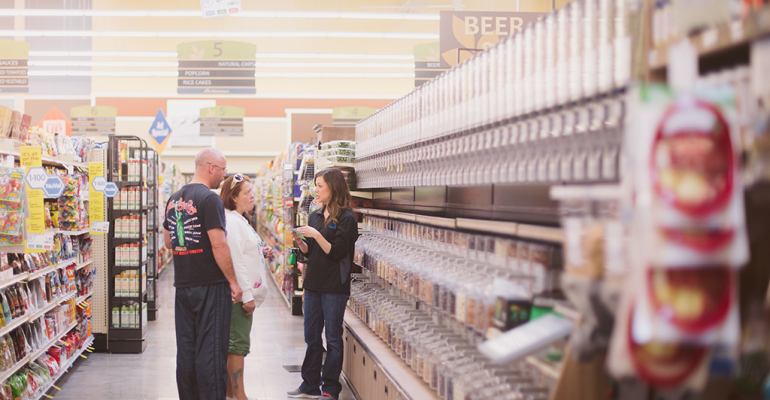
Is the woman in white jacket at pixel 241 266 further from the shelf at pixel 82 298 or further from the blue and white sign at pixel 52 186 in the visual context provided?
the shelf at pixel 82 298

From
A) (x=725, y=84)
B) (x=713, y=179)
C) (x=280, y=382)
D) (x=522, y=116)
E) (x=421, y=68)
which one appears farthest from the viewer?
(x=421, y=68)

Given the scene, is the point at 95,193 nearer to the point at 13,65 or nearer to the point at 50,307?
the point at 50,307

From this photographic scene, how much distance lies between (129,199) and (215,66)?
5.52 meters

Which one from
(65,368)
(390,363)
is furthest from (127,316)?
(390,363)

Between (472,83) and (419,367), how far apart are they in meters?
1.53

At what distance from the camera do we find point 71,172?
17.1ft

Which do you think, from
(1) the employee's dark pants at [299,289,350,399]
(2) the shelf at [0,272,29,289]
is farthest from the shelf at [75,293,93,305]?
(1) the employee's dark pants at [299,289,350,399]

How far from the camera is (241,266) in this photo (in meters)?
4.00

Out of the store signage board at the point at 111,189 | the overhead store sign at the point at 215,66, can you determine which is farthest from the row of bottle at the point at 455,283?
the overhead store sign at the point at 215,66

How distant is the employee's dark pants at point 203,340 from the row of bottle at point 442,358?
1064mm

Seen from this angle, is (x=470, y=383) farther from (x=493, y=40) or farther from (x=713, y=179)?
(x=493, y=40)

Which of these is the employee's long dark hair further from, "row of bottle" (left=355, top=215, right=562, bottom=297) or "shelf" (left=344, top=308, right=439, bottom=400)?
"shelf" (left=344, top=308, right=439, bottom=400)

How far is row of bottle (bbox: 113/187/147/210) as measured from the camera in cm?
634

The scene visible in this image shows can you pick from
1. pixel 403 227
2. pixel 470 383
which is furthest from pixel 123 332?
pixel 470 383
